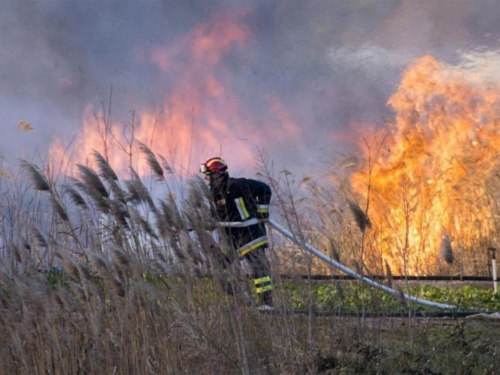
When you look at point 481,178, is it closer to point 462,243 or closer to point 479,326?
point 462,243

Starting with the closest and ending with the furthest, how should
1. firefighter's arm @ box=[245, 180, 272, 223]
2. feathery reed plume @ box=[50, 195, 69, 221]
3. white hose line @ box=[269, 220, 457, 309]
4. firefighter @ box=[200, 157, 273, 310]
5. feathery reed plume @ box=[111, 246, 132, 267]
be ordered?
feathery reed plume @ box=[111, 246, 132, 267] → feathery reed plume @ box=[50, 195, 69, 221] → white hose line @ box=[269, 220, 457, 309] → firefighter @ box=[200, 157, 273, 310] → firefighter's arm @ box=[245, 180, 272, 223]

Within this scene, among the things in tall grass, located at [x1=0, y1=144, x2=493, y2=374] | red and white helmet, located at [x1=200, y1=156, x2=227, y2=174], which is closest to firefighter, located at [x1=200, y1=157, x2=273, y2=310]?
red and white helmet, located at [x1=200, y1=156, x2=227, y2=174]

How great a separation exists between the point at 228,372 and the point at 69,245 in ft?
7.02

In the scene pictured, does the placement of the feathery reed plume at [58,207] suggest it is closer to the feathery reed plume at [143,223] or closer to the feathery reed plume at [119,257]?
the feathery reed plume at [143,223]

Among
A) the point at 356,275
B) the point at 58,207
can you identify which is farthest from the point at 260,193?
the point at 58,207

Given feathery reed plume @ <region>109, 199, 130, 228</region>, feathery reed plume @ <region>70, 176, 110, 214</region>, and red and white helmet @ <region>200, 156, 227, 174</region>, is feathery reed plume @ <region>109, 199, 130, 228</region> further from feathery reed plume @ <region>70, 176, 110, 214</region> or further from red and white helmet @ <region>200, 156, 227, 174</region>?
red and white helmet @ <region>200, 156, 227, 174</region>

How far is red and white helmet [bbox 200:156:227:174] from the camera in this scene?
925 cm

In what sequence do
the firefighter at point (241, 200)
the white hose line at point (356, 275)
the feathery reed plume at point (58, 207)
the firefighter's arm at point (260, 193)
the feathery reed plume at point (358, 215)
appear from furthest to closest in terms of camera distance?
1. the firefighter's arm at point (260, 193)
2. the firefighter at point (241, 200)
3. the white hose line at point (356, 275)
4. the feathery reed plume at point (358, 215)
5. the feathery reed plume at point (58, 207)

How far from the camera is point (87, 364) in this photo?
5664 mm

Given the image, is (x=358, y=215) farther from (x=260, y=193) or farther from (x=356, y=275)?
(x=260, y=193)

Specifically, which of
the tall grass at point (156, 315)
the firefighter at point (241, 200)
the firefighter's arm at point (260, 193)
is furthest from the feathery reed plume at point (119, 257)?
the firefighter's arm at point (260, 193)

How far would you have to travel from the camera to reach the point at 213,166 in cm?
930

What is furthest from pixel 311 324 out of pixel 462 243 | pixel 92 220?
pixel 462 243

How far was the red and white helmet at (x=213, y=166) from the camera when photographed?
364 inches
